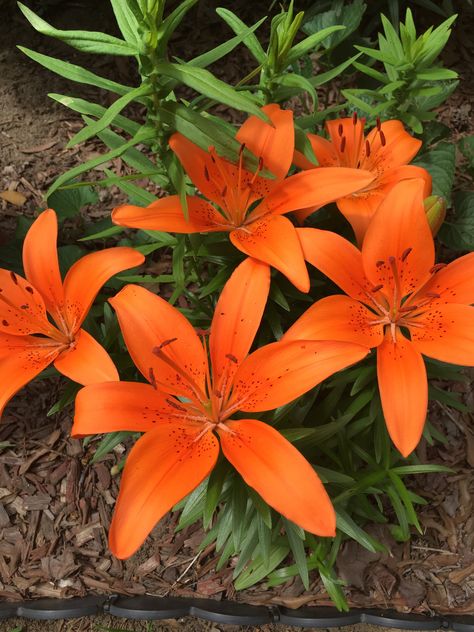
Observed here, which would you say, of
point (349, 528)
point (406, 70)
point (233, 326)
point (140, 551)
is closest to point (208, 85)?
point (233, 326)

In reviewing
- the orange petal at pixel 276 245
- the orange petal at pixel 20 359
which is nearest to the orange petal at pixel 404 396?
the orange petal at pixel 276 245

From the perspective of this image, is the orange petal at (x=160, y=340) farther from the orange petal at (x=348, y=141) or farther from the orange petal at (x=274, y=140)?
the orange petal at (x=348, y=141)

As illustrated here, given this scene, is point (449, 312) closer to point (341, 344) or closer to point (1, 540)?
point (341, 344)

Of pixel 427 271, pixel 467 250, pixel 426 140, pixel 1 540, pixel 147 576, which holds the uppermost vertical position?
pixel 427 271

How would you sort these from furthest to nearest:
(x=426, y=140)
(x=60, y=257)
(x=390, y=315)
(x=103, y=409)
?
(x=426, y=140) < (x=60, y=257) < (x=390, y=315) < (x=103, y=409)

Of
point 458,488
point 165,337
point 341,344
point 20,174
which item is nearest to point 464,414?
point 458,488
